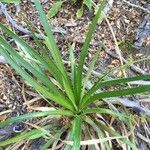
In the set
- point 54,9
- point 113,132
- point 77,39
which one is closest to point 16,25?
point 54,9

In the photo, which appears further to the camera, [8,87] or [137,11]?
[137,11]

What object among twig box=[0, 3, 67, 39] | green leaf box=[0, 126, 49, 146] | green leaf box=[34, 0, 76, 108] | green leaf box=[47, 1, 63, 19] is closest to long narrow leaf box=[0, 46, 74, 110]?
green leaf box=[34, 0, 76, 108]

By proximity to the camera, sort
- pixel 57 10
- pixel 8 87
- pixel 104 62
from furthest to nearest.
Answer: pixel 57 10 < pixel 104 62 < pixel 8 87

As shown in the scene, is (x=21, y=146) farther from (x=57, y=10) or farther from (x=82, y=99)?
(x=57, y=10)

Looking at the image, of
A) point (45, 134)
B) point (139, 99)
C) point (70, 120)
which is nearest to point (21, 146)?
point (45, 134)

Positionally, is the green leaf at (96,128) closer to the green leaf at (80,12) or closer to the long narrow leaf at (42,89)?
the long narrow leaf at (42,89)

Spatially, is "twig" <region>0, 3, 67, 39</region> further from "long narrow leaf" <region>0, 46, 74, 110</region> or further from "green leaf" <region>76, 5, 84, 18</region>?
"long narrow leaf" <region>0, 46, 74, 110</region>

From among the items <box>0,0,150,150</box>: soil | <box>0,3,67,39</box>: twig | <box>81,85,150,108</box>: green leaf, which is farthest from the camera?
<box>0,3,67,39</box>: twig
